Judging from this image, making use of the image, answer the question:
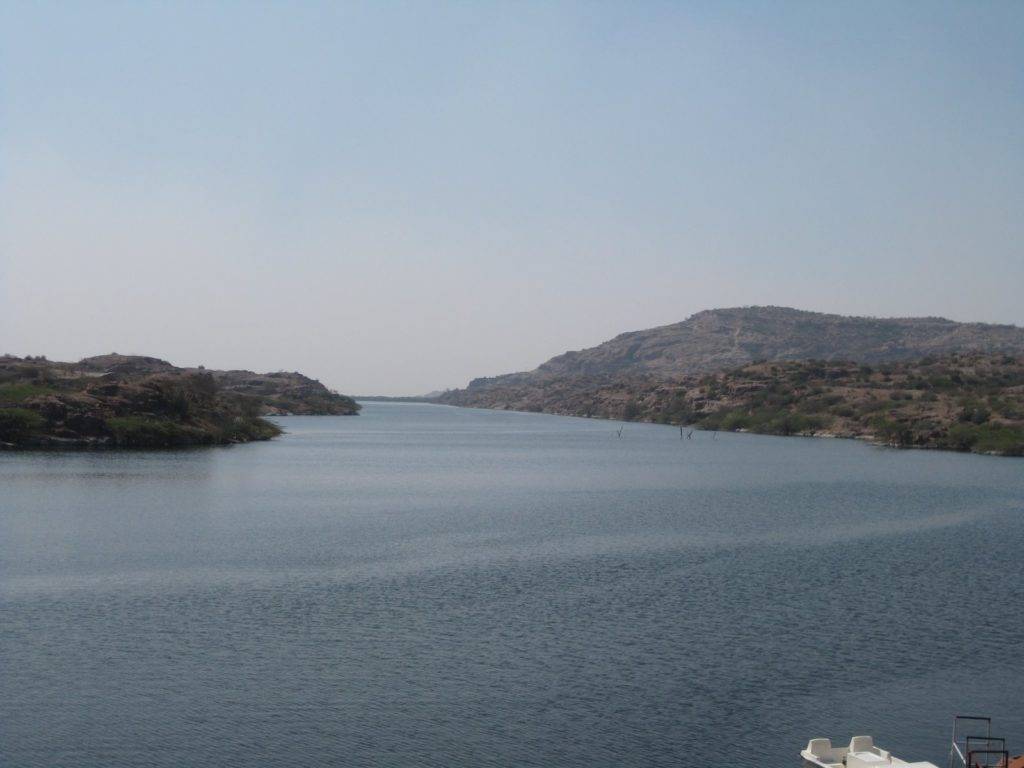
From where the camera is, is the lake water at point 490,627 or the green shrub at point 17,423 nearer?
the lake water at point 490,627

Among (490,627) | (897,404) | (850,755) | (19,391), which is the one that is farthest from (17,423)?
(897,404)

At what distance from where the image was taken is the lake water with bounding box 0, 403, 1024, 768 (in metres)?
23.1

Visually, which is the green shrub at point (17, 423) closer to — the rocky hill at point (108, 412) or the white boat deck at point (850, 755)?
the rocky hill at point (108, 412)

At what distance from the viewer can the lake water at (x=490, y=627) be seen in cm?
2309

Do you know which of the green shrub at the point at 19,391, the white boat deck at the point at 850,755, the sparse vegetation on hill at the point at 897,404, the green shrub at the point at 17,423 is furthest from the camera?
the sparse vegetation on hill at the point at 897,404

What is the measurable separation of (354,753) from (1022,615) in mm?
25619

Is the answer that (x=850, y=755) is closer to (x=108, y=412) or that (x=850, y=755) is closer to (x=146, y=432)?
(x=146, y=432)

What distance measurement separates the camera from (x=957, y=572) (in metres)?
43.2

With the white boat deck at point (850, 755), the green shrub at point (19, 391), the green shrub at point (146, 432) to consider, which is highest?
the green shrub at point (19, 391)

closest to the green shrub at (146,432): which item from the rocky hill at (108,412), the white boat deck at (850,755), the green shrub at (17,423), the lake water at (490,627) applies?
the rocky hill at (108,412)

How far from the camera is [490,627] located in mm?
31953

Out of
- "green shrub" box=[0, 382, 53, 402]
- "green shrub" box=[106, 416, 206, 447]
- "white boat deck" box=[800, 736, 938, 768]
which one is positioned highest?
"green shrub" box=[0, 382, 53, 402]

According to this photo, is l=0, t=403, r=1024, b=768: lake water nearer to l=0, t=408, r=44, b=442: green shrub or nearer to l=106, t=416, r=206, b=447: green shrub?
l=0, t=408, r=44, b=442: green shrub

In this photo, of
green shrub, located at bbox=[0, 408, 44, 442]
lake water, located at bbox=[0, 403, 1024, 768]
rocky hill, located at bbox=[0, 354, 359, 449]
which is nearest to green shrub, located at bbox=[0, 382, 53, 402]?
rocky hill, located at bbox=[0, 354, 359, 449]
